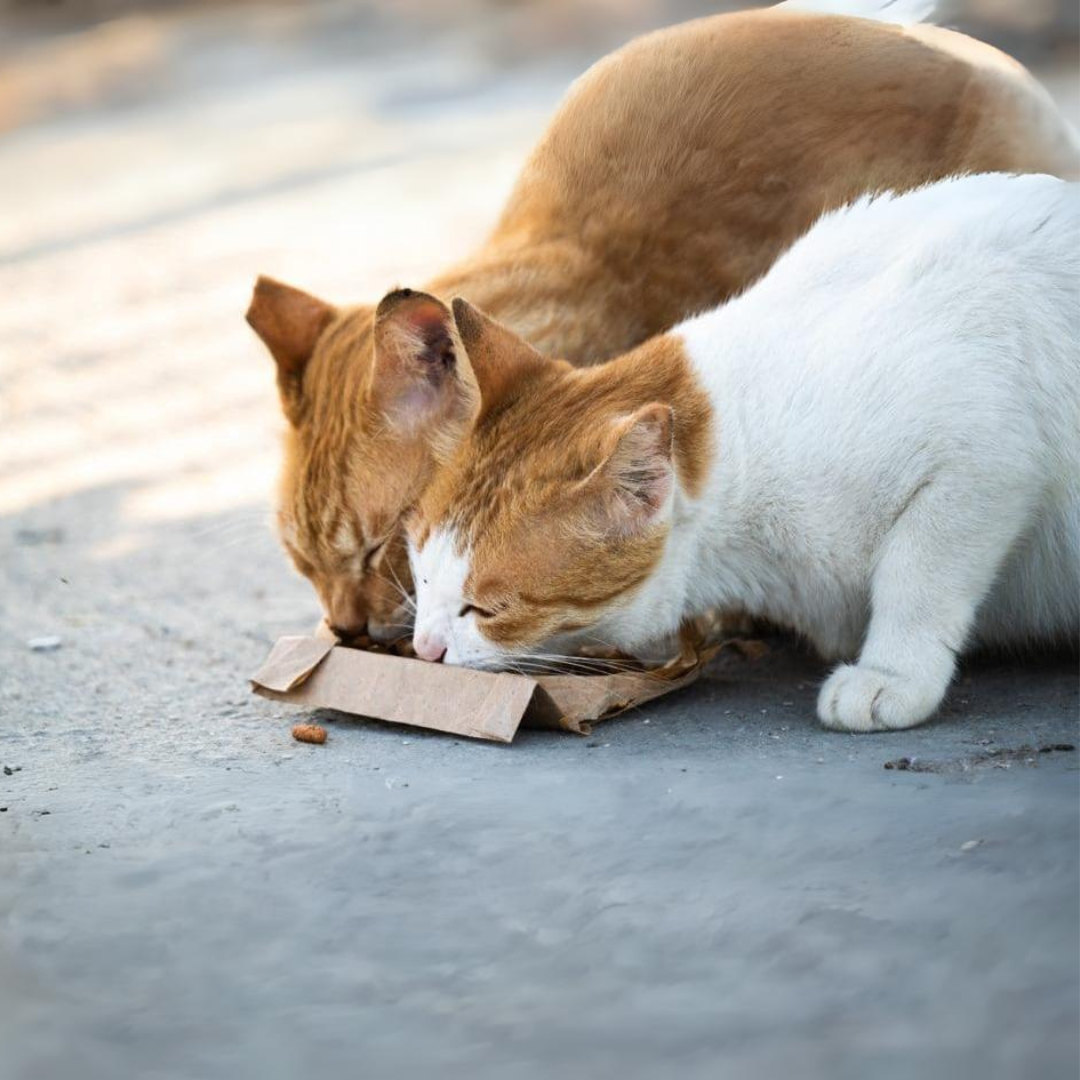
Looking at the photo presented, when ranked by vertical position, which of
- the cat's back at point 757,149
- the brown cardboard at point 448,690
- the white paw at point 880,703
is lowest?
the white paw at point 880,703

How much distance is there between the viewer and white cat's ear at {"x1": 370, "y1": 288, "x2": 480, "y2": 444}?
258 centimetres

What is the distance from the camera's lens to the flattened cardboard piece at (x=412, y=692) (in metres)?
2.34

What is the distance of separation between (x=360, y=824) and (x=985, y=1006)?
32.4 inches

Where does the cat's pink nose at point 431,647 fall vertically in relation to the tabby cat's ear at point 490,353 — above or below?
below

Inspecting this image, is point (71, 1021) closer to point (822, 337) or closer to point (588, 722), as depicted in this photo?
point (588, 722)

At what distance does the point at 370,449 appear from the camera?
9.00 ft

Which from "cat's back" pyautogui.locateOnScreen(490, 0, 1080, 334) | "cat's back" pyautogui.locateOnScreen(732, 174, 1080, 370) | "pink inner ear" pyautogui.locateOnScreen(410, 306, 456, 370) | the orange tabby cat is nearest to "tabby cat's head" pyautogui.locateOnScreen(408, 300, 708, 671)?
"pink inner ear" pyautogui.locateOnScreen(410, 306, 456, 370)

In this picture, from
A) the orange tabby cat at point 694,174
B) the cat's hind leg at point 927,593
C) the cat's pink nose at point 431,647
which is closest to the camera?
the cat's hind leg at point 927,593

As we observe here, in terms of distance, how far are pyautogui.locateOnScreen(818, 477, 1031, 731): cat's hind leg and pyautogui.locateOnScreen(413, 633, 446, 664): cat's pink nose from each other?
0.56m

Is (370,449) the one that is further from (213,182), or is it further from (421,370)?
(213,182)

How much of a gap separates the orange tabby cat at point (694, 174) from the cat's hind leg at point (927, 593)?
2.87ft

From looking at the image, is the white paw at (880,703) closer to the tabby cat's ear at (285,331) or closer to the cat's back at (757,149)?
the cat's back at (757,149)

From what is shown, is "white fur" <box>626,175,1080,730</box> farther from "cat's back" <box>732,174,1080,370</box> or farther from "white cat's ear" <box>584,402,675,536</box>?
"white cat's ear" <box>584,402,675,536</box>

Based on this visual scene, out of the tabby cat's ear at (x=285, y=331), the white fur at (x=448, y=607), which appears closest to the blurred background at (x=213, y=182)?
the tabby cat's ear at (x=285, y=331)
